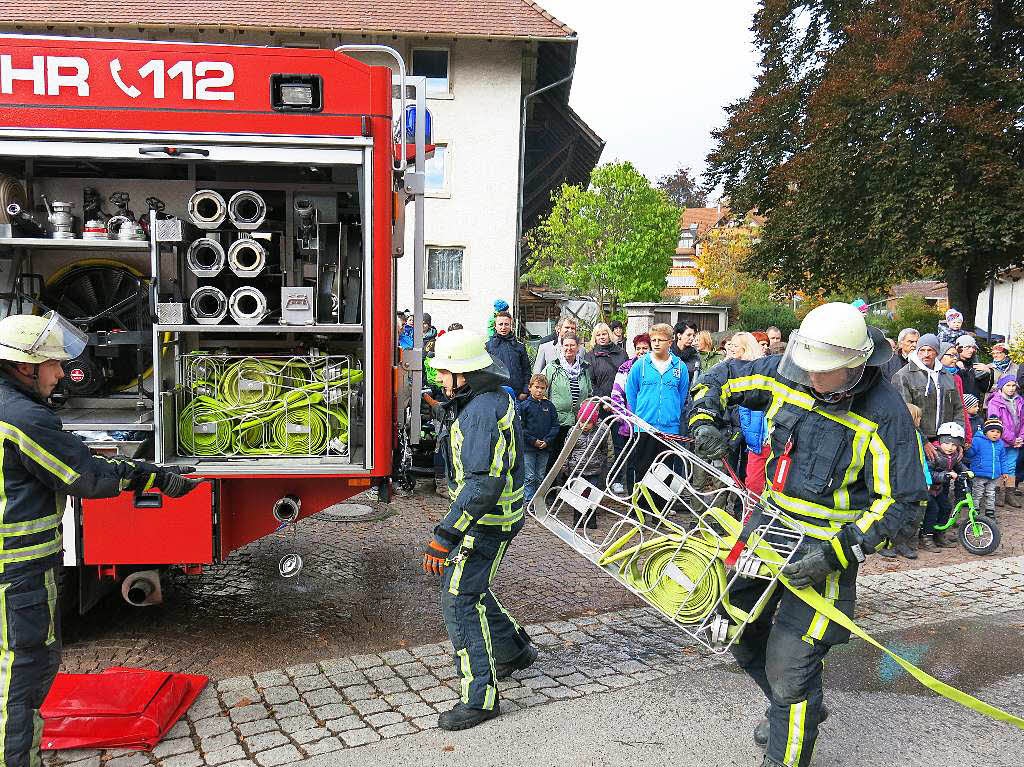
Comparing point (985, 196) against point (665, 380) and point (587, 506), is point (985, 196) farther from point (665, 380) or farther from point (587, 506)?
point (587, 506)

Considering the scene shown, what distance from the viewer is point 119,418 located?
4.81 m

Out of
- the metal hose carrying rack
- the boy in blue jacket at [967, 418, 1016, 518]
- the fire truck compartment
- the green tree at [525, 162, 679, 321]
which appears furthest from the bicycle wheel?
the green tree at [525, 162, 679, 321]

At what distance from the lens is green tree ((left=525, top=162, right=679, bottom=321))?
970 inches

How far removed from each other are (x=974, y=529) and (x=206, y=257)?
6.51m

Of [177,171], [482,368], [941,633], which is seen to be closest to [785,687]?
[482,368]

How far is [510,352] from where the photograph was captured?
7.98m

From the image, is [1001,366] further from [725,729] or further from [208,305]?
[208,305]

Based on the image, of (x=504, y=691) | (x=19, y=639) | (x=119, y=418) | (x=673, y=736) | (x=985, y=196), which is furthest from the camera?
(x=985, y=196)

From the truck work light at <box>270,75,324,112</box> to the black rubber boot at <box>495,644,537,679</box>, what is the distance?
10.2 feet

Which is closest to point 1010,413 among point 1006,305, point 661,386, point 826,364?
point 661,386

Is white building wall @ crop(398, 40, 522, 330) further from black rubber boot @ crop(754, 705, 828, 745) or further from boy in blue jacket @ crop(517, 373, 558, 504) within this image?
black rubber boot @ crop(754, 705, 828, 745)

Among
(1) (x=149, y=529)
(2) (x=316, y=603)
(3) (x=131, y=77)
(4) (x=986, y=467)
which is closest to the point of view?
(3) (x=131, y=77)

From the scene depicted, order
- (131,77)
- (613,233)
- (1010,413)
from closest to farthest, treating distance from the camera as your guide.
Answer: (131,77), (1010,413), (613,233)

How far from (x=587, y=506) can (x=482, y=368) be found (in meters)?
0.85
